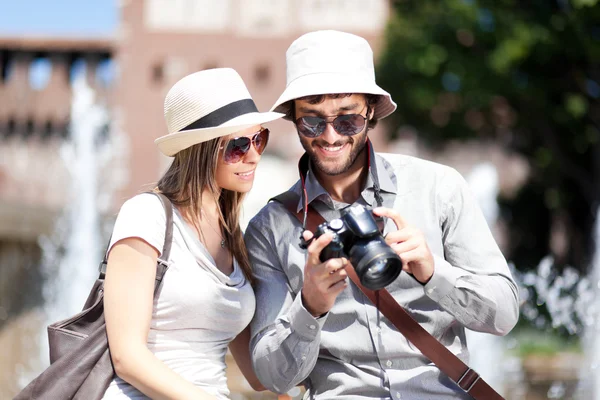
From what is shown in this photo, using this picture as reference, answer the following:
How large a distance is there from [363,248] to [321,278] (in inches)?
7.4

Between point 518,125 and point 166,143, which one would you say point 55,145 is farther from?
point 166,143

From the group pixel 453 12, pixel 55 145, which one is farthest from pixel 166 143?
pixel 55 145

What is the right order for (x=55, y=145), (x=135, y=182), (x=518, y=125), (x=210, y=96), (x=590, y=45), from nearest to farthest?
(x=210, y=96)
(x=590, y=45)
(x=518, y=125)
(x=135, y=182)
(x=55, y=145)

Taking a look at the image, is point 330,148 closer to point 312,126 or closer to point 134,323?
point 312,126

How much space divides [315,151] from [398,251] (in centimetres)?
55

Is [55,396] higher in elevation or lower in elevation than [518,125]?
higher

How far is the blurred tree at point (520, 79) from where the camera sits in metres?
14.4

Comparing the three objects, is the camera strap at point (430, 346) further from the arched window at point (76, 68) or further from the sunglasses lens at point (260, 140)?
the arched window at point (76, 68)

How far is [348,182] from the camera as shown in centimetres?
280

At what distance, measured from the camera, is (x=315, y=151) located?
2.68 meters

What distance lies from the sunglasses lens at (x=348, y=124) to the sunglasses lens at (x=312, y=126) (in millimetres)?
41

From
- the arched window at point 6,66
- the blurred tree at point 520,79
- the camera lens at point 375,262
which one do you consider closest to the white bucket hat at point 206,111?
the camera lens at point 375,262

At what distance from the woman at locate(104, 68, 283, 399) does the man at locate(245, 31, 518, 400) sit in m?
0.12

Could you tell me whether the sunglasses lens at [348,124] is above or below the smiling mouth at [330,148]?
above
